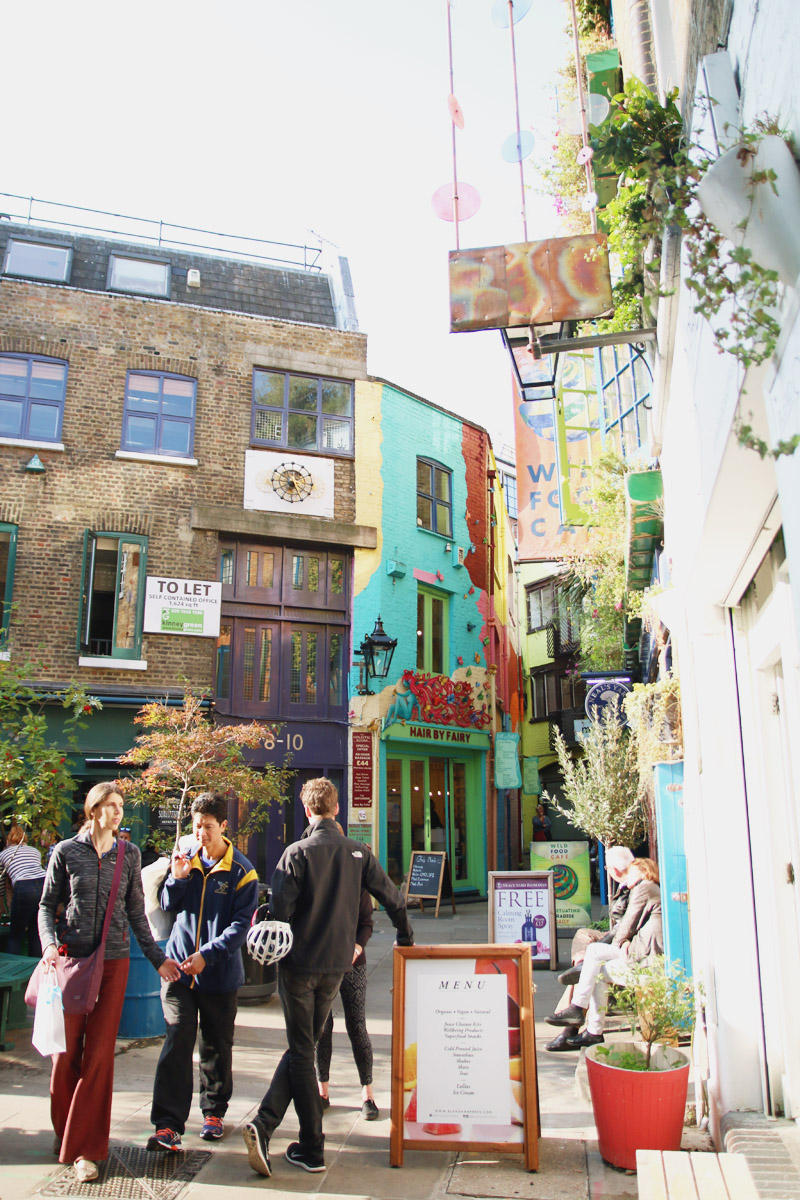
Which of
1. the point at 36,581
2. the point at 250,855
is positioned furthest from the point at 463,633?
the point at 36,581

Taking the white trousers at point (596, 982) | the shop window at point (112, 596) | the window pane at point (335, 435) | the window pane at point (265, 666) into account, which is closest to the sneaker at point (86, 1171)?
the white trousers at point (596, 982)

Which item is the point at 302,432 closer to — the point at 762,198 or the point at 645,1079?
the point at 645,1079

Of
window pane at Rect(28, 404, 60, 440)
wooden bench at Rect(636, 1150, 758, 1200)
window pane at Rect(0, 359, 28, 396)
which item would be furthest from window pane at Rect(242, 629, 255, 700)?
wooden bench at Rect(636, 1150, 758, 1200)

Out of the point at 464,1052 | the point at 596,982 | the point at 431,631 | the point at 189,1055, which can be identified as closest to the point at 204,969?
the point at 189,1055

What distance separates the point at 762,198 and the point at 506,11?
5951 mm

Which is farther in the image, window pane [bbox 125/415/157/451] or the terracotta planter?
window pane [bbox 125/415/157/451]

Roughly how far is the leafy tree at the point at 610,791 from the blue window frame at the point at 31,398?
32.5ft

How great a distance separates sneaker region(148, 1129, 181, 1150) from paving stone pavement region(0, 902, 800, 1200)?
93mm

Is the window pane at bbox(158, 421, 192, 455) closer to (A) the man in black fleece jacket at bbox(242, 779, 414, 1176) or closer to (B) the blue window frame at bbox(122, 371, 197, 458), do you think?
(B) the blue window frame at bbox(122, 371, 197, 458)

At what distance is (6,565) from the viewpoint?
563 inches

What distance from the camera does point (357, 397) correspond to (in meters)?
17.0

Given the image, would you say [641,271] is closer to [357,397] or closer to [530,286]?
[530,286]

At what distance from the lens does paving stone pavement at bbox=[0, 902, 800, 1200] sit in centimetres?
407

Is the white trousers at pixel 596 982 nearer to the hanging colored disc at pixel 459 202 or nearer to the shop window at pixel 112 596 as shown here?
the hanging colored disc at pixel 459 202
